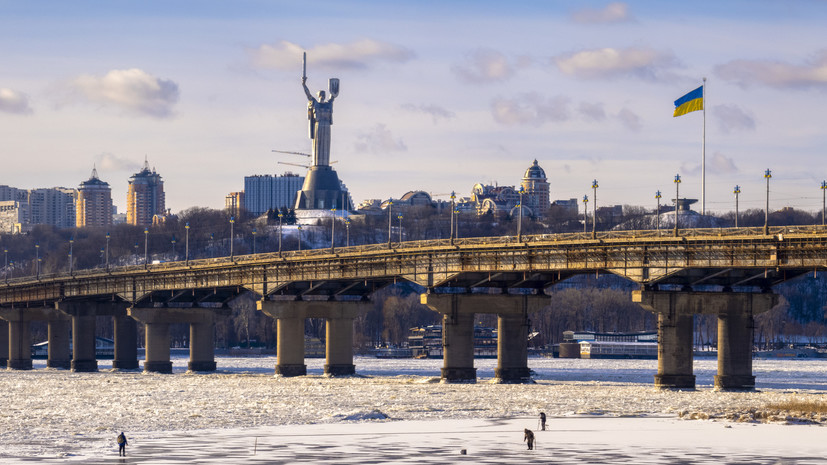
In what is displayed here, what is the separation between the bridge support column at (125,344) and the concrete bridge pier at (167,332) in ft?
36.2

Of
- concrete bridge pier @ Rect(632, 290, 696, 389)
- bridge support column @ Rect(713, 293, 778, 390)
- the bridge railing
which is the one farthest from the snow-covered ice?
the bridge railing

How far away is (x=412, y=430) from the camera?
74.5 metres

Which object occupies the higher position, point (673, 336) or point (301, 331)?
point (673, 336)

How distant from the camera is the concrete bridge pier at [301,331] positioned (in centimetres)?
14675

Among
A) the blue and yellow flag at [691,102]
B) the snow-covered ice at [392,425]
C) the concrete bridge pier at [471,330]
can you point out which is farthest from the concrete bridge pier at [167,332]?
the blue and yellow flag at [691,102]

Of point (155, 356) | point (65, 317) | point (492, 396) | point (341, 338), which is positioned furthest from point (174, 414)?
point (65, 317)

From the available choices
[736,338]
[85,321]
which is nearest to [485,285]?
[736,338]

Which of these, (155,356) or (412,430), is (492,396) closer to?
(412,430)

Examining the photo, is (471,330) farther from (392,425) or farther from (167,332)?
(167,332)

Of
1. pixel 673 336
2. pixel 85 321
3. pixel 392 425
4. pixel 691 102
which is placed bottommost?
pixel 392 425

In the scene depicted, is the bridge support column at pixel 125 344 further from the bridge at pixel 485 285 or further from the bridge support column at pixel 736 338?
the bridge support column at pixel 736 338

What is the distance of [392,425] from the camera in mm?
77688

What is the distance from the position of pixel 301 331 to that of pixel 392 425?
73579mm

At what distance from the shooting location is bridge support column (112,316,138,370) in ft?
602
